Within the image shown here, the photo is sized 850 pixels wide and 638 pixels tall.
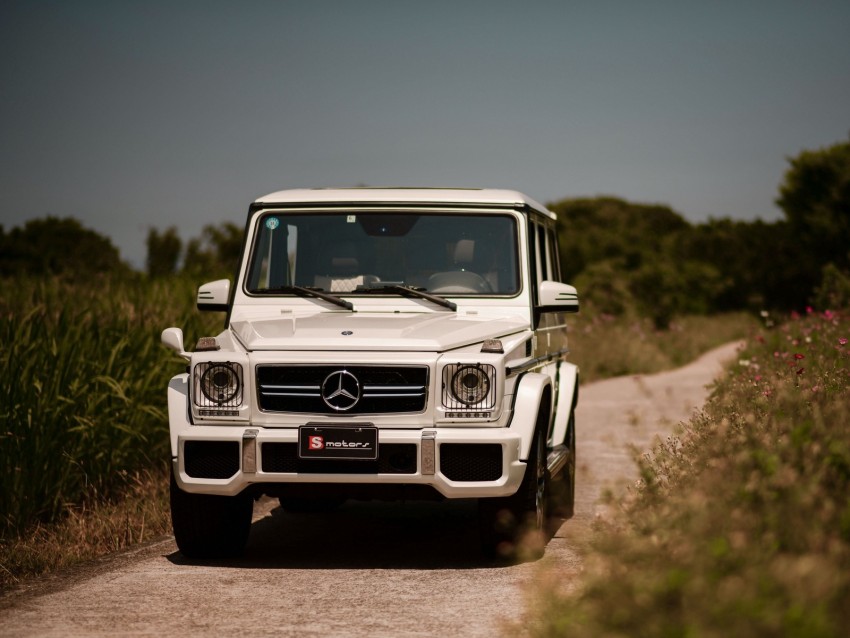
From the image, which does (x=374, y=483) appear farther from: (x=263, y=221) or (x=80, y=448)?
(x=80, y=448)

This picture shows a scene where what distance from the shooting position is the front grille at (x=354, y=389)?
684cm

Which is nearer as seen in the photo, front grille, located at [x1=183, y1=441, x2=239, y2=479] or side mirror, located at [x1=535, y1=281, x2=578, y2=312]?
front grille, located at [x1=183, y1=441, x2=239, y2=479]

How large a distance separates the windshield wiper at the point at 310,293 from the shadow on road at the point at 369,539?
1.49 metres

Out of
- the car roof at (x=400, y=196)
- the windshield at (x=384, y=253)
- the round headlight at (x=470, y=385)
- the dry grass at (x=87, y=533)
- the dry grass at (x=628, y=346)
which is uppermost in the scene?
the car roof at (x=400, y=196)

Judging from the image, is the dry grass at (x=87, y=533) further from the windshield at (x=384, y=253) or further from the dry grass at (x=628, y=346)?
the dry grass at (x=628, y=346)

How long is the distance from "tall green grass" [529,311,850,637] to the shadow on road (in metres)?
2.02

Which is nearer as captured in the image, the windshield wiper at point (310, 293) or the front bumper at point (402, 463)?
the front bumper at point (402, 463)

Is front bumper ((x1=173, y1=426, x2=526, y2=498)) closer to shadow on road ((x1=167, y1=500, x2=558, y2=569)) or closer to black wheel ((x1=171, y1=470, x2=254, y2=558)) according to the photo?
black wheel ((x1=171, y1=470, x2=254, y2=558))

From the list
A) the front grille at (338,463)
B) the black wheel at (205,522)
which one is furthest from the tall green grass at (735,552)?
the black wheel at (205,522)

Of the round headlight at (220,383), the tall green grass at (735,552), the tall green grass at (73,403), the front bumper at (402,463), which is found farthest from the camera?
the tall green grass at (73,403)

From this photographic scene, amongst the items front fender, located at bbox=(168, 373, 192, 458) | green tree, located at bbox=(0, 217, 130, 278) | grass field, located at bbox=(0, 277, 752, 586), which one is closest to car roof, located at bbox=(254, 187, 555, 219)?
front fender, located at bbox=(168, 373, 192, 458)

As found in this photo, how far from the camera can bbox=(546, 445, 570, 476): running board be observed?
7.83 metres

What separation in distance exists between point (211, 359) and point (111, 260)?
35.6ft

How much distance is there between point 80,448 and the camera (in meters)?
9.33
